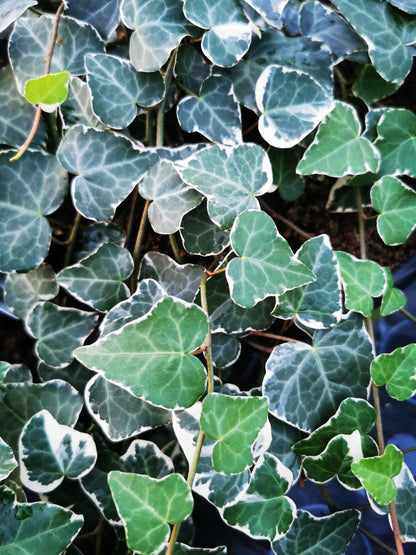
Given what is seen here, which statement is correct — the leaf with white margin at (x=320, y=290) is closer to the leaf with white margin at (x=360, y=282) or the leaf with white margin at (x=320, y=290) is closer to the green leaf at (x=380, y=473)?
the leaf with white margin at (x=360, y=282)

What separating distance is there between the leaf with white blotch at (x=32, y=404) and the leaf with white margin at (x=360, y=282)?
16.8 inches

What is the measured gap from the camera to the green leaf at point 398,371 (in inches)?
28.8

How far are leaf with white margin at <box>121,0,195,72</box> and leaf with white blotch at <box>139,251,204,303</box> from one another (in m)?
0.27

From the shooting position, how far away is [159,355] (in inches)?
25.5

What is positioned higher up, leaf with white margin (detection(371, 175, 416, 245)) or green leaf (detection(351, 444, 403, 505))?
leaf with white margin (detection(371, 175, 416, 245))

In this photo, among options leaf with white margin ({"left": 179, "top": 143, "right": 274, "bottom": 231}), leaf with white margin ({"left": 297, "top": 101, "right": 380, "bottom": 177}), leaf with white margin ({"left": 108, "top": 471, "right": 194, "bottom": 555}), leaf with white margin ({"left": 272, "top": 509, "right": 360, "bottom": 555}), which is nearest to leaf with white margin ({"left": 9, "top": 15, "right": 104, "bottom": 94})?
leaf with white margin ({"left": 179, "top": 143, "right": 274, "bottom": 231})

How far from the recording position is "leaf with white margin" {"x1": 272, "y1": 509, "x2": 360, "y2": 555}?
75 cm

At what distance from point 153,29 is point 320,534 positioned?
0.74 m

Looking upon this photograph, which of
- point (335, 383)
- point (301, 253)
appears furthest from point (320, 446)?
point (301, 253)

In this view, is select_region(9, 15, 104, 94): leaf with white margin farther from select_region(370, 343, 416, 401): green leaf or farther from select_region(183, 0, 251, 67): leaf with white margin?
select_region(370, 343, 416, 401): green leaf

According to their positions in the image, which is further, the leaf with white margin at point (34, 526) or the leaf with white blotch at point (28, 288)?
the leaf with white blotch at point (28, 288)

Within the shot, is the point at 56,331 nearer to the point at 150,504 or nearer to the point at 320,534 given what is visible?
the point at 150,504

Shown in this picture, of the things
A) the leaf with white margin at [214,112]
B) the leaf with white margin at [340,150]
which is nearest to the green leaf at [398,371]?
the leaf with white margin at [340,150]

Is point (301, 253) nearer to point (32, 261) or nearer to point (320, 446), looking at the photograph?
point (320, 446)
